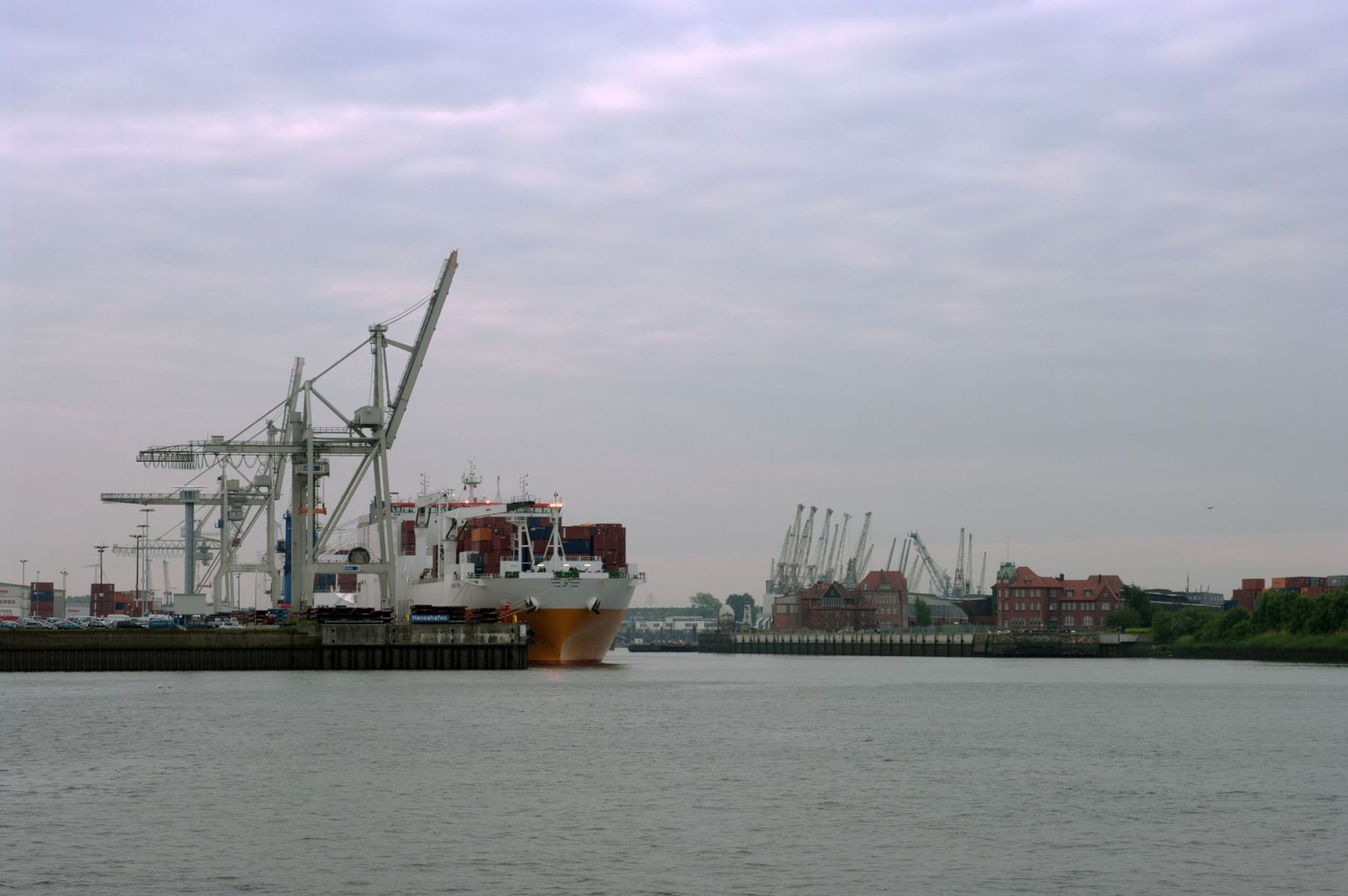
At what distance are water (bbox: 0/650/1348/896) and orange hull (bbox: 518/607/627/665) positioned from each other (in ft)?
92.9

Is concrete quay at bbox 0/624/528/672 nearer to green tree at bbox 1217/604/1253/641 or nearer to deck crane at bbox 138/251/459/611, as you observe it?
deck crane at bbox 138/251/459/611

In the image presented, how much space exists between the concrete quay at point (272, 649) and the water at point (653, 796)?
17910 mm

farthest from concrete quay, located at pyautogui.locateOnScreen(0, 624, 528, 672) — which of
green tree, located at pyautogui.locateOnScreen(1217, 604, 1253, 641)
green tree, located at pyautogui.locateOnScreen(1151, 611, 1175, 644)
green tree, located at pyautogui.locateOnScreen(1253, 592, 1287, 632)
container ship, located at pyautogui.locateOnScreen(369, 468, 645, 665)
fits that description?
green tree, located at pyautogui.locateOnScreen(1151, 611, 1175, 644)

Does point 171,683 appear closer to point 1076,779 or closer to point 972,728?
point 972,728

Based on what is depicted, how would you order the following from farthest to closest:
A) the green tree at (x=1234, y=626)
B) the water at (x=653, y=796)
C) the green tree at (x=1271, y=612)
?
1. the green tree at (x=1234, y=626)
2. the green tree at (x=1271, y=612)
3. the water at (x=653, y=796)

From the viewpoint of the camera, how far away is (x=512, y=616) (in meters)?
97.1

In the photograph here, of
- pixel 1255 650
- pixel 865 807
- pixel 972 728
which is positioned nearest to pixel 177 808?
pixel 865 807

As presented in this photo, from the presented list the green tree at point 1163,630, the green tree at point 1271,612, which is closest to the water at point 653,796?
the green tree at point 1271,612

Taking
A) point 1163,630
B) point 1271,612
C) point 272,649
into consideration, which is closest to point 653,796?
point 272,649

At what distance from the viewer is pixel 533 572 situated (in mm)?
98812

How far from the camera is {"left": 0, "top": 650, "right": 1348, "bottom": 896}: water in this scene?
2825 cm

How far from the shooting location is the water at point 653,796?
2825cm

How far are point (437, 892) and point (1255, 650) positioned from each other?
145 meters

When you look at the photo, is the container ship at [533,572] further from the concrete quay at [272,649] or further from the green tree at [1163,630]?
the green tree at [1163,630]
